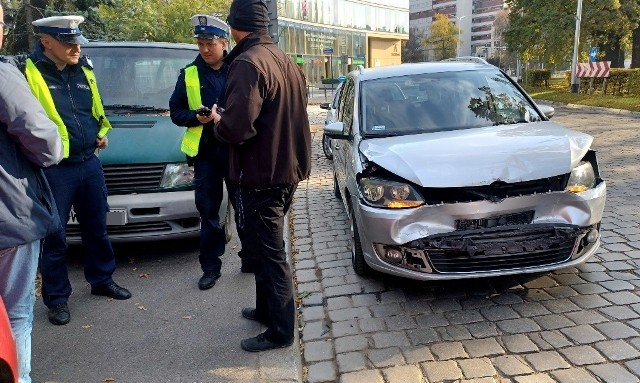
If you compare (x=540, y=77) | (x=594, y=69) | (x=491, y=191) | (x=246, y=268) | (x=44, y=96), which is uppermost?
(x=44, y=96)

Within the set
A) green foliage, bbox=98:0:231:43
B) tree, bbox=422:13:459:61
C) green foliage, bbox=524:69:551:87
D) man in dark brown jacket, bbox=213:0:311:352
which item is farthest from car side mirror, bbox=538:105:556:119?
tree, bbox=422:13:459:61

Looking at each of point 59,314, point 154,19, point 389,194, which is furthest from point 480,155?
Result: point 154,19

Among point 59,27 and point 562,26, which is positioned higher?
point 562,26

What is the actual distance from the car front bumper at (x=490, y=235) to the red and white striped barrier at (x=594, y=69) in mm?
23062

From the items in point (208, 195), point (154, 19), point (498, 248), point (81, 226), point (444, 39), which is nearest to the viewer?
point (498, 248)

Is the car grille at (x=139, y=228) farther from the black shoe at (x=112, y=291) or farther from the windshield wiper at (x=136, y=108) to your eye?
the windshield wiper at (x=136, y=108)

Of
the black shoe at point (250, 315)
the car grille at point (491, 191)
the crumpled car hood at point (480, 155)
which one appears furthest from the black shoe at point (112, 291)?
the car grille at point (491, 191)

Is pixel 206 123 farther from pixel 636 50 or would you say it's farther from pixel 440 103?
pixel 636 50

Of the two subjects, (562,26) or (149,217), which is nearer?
(149,217)

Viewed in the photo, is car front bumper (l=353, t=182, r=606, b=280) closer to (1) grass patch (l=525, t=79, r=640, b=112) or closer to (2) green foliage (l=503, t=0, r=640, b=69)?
(1) grass patch (l=525, t=79, r=640, b=112)

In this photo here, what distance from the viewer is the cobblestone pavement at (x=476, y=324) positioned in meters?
3.00

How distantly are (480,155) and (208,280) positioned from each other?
7.88 ft

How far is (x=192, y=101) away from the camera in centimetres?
418

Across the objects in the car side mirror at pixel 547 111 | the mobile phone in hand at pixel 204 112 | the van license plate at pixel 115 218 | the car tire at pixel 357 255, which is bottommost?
the car tire at pixel 357 255
